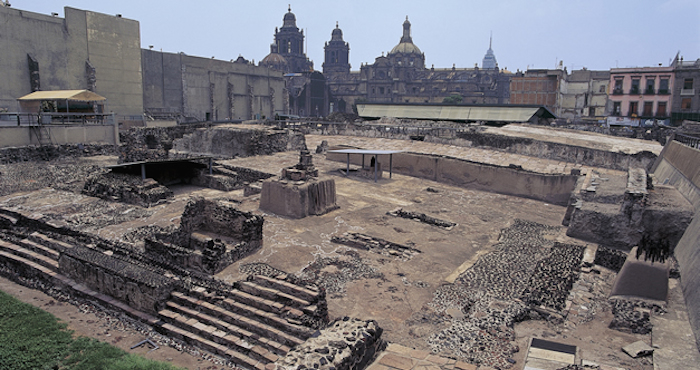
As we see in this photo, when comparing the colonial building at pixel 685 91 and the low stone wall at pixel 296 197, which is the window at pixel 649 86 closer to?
the colonial building at pixel 685 91

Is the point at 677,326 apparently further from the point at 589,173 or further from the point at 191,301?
the point at 589,173

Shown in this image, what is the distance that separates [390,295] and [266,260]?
116 inches

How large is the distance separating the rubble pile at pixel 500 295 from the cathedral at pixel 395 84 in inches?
2351

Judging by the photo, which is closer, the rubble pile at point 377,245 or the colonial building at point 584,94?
the rubble pile at point 377,245

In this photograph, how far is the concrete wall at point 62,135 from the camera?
1900cm

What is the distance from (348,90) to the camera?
80688 mm

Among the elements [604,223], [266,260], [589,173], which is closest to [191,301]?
[266,260]

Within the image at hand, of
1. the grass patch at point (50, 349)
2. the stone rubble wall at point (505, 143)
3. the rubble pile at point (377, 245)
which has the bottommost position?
the grass patch at point (50, 349)

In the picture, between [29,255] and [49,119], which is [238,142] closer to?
[49,119]

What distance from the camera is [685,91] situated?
34.3 m

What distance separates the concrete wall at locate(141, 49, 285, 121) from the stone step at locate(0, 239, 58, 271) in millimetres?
31012

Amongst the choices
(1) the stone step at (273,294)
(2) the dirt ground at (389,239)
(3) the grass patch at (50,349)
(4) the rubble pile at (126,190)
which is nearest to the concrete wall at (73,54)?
(2) the dirt ground at (389,239)

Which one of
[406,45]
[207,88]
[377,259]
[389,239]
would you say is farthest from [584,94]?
[377,259]

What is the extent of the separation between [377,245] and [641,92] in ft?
116
